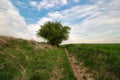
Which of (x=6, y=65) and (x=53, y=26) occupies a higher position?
(x=53, y=26)

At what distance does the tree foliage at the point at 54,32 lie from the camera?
65188 mm

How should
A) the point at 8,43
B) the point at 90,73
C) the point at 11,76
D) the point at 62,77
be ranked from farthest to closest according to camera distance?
the point at 8,43
the point at 90,73
the point at 62,77
the point at 11,76

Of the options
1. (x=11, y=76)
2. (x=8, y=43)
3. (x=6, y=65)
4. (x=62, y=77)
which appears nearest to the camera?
(x=11, y=76)

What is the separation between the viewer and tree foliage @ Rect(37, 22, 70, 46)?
6519 cm

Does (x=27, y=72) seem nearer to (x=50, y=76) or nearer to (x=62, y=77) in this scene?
(x=50, y=76)

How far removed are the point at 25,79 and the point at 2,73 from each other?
159cm

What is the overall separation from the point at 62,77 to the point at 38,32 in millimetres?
57232

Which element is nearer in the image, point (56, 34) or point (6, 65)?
point (6, 65)

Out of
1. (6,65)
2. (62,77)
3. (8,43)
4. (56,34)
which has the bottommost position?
(62,77)

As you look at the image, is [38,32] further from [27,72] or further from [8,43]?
[27,72]

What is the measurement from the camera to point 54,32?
6456 cm

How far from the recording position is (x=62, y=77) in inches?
517

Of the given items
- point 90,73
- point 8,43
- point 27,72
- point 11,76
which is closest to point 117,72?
point 90,73

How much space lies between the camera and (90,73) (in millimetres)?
14562
